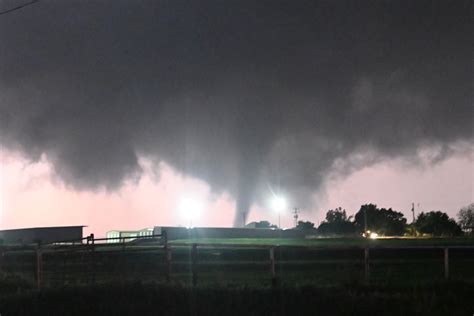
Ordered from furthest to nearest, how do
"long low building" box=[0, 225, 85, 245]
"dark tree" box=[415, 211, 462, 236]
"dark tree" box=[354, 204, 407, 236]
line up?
"dark tree" box=[354, 204, 407, 236] → "dark tree" box=[415, 211, 462, 236] → "long low building" box=[0, 225, 85, 245]

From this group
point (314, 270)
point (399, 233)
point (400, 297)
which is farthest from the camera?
point (399, 233)

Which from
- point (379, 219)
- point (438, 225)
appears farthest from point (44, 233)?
point (379, 219)

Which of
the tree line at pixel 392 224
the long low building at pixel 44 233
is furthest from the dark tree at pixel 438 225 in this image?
→ the long low building at pixel 44 233

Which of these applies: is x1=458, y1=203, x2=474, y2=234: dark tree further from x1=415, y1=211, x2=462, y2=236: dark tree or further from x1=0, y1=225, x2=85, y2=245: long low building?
x1=0, y1=225, x2=85, y2=245: long low building

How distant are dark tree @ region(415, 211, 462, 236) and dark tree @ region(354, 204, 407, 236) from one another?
4731 mm

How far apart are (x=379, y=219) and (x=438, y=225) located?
30212 mm

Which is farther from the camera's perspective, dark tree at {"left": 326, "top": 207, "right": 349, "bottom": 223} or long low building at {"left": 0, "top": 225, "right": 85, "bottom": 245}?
dark tree at {"left": 326, "top": 207, "right": 349, "bottom": 223}

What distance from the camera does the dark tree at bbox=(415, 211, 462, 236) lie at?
92.7 meters

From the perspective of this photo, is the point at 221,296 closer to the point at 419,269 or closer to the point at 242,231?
the point at 419,269

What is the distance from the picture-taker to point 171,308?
41.7 ft

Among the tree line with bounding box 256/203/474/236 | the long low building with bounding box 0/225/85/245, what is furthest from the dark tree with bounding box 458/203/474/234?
the long low building with bounding box 0/225/85/245

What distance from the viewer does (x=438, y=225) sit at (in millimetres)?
94812

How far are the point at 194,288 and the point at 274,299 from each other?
216 centimetres

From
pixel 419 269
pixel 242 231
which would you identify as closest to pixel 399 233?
pixel 242 231
